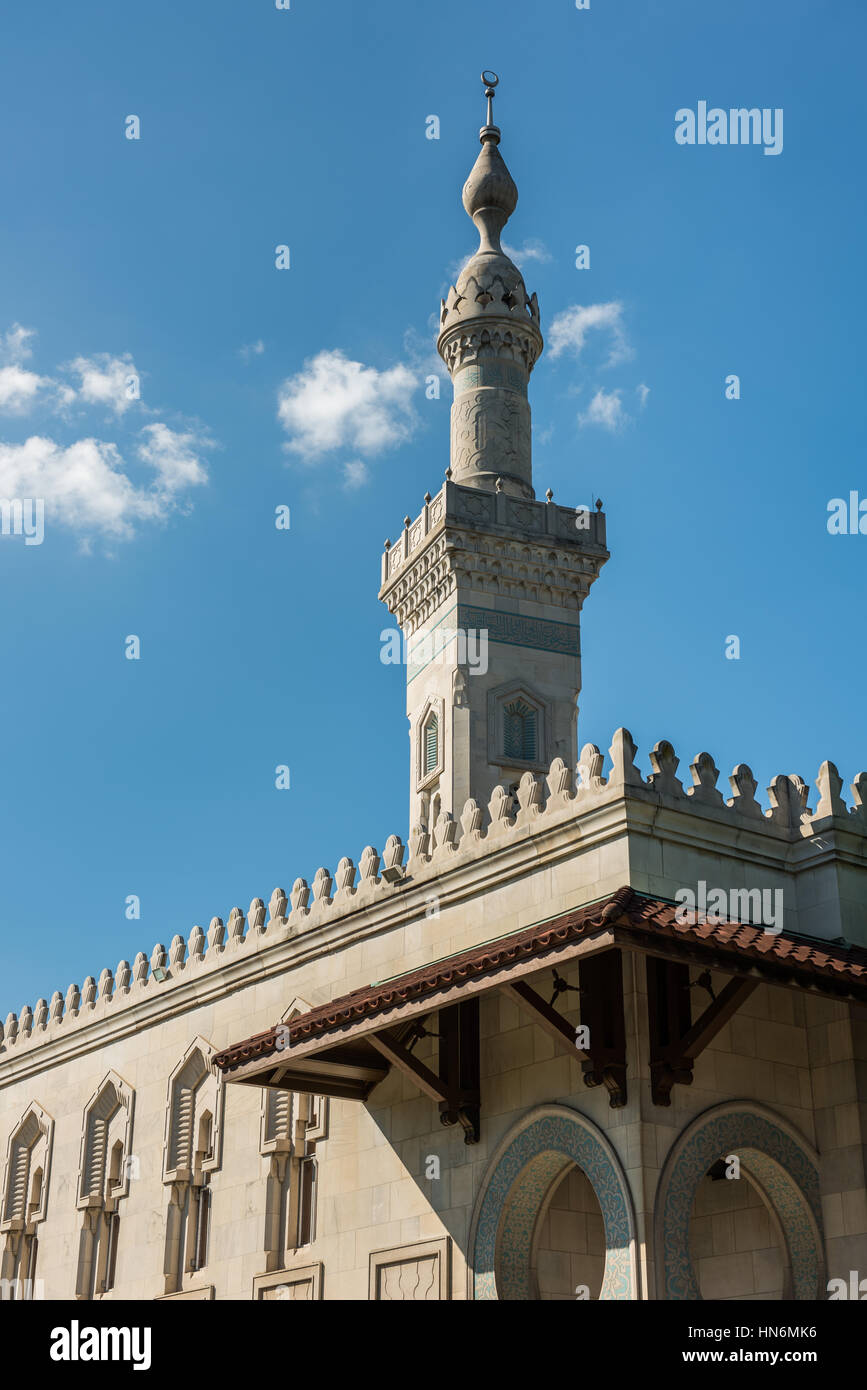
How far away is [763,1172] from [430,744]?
599 inches

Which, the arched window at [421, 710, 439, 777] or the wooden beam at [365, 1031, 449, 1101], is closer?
the wooden beam at [365, 1031, 449, 1101]

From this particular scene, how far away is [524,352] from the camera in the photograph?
30.1 meters

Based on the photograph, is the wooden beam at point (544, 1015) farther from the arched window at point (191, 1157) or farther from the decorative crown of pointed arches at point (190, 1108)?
the arched window at point (191, 1157)

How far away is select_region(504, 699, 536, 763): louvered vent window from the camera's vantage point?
27266 mm

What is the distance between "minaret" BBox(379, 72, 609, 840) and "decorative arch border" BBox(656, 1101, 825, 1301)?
12221 millimetres

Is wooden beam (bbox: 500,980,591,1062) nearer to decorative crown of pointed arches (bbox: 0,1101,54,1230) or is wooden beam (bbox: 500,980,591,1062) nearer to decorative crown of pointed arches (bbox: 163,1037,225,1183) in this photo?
decorative crown of pointed arches (bbox: 163,1037,225,1183)

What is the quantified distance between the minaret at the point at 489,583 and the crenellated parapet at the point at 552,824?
7.79m

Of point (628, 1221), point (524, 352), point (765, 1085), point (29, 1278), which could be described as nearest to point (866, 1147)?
point (765, 1085)

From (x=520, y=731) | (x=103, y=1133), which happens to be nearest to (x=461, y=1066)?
(x=103, y=1133)

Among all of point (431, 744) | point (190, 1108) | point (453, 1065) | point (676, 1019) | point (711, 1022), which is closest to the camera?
point (711, 1022)

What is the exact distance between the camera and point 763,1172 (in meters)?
13.8

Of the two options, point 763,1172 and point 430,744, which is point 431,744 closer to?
point 430,744

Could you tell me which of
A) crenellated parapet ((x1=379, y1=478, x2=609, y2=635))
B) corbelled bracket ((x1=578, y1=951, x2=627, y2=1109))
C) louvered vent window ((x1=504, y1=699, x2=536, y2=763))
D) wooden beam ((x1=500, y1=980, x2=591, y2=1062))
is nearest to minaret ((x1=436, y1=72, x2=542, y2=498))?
crenellated parapet ((x1=379, y1=478, x2=609, y2=635))
